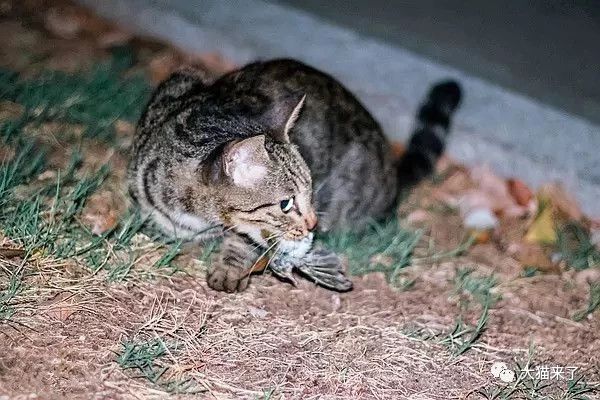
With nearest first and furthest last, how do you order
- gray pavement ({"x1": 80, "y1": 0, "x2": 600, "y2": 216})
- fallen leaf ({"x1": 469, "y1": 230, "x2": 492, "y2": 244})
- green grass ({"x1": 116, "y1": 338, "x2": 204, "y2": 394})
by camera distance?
green grass ({"x1": 116, "y1": 338, "x2": 204, "y2": 394}), fallen leaf ({"x1": 469, "y1": 230, "x2": 492, "y2": 244}), gray pavement ({"x1": 80, "y1": 0, "x2": 600, "y2": 216})

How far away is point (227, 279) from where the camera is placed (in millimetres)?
3303

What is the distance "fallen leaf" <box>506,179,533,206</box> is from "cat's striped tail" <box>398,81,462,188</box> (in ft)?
1.64

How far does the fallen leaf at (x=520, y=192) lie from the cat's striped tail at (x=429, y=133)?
1.64 feet

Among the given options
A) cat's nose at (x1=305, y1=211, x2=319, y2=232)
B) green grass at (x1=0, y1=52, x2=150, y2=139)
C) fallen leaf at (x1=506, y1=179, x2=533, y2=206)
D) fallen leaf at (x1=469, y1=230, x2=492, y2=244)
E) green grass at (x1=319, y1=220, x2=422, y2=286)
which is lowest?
fallen leaf at (x1=469, y1=230, x2=492, y2=244)

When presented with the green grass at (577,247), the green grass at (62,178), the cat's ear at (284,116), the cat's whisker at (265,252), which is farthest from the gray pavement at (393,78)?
the cat's whisker at (265,252)

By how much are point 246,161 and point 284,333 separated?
2.26ft

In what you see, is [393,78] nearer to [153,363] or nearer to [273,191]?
[273,191]

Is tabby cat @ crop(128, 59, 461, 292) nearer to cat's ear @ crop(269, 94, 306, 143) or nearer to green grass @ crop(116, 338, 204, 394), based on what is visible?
cat's ear @ crop(269, 94, 306, 143)

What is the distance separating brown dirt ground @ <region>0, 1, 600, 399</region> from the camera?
274 cm

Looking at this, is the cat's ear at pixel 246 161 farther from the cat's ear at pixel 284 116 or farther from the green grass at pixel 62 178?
the green grass at pixel 62 178

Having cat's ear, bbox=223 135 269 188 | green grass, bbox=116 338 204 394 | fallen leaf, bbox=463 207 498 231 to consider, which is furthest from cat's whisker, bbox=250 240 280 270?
fallen leaf, bbox=463 207 498 231

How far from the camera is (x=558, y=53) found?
4090 mm

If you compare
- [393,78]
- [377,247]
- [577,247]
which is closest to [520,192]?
[577,247]

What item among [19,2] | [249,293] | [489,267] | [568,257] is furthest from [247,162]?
[19,2]
